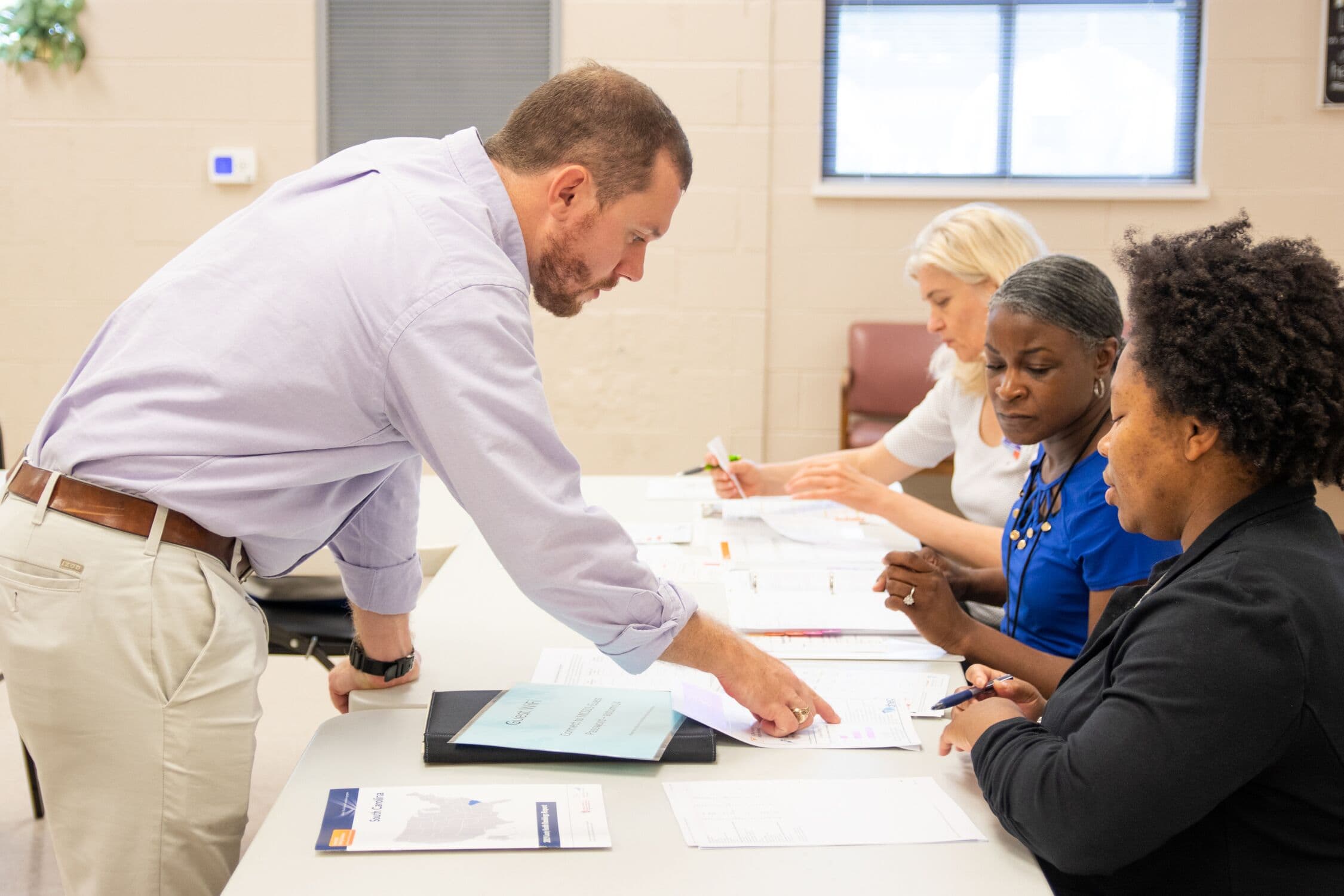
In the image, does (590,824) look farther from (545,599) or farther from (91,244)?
(91,244)

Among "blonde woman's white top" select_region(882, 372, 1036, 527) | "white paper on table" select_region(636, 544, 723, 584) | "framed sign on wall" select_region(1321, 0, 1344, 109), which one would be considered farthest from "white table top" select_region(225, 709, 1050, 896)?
"framed sign on wall" select_region(1321, 0, 1344, 109)

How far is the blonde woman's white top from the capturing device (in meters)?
2.21

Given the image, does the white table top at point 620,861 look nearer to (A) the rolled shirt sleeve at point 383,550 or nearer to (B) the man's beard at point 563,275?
(A) the rolled shirt sleeve at point 383,550

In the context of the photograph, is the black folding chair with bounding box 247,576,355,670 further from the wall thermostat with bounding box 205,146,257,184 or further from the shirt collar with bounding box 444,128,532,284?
the wall thermostat with bounding box 205,146,257,184

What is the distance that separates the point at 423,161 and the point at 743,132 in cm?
323

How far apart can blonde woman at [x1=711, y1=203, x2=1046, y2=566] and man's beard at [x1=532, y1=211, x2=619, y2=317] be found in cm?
85

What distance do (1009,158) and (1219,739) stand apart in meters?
3.85

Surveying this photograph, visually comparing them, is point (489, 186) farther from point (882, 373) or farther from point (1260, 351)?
point (882, 373)

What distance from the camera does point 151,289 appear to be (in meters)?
1.19

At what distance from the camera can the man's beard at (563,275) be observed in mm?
1348

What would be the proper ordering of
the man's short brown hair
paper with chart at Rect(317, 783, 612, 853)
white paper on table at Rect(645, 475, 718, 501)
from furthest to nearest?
1. white paper on table at Rect(645, 475, 718, 501)
2. the man's short brown hair
3. paper with chart at Rect(317, 783, 612, 853)

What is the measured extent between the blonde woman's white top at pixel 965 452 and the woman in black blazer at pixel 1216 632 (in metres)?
1.13

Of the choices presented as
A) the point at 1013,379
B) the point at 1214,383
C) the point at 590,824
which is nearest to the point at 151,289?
the point at 590,824

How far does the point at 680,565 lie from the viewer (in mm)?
2025
